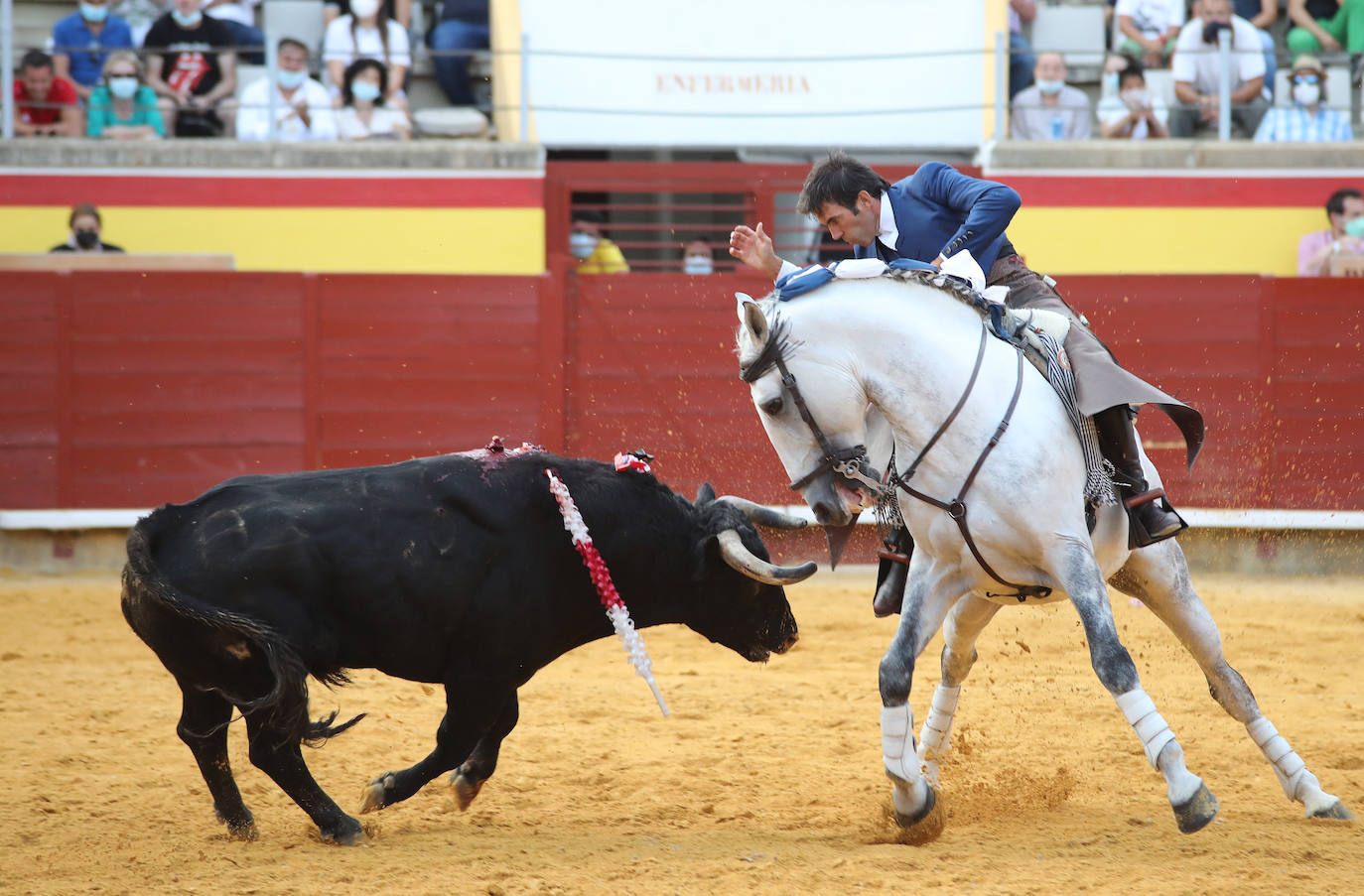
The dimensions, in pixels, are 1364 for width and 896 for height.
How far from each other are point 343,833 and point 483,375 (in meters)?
5.21

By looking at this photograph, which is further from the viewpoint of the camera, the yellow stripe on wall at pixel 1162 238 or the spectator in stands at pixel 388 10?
the spectator in stands at pixel 388 10

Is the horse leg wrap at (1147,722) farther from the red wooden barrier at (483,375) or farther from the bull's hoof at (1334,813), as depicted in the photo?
the red wooden barrier at (483,375)

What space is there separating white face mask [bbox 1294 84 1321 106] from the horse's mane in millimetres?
7173

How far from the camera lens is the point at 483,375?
28.5 ft

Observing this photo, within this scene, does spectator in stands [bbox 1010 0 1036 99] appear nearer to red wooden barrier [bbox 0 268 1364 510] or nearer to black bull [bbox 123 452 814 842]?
red wooden barrier [bbox 0 268 1364 510]

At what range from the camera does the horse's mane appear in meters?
3.37

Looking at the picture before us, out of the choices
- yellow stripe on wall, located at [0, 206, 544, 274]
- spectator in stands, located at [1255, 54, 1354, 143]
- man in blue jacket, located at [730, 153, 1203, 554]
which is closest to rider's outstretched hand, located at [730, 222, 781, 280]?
man in blue jacket, located at [730, 153, 1203, 554]

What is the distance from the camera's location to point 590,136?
31.9 ft

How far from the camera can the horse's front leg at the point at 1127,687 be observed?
3.33 metres

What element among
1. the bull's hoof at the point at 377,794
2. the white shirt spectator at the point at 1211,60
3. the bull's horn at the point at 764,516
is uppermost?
the white shirt spectator at the point at 1211,60

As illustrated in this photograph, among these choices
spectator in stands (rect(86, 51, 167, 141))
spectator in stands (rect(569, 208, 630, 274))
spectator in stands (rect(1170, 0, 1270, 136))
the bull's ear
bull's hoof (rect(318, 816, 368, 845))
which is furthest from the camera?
spectator in stands (rect(1170, 0, 1270, 136))

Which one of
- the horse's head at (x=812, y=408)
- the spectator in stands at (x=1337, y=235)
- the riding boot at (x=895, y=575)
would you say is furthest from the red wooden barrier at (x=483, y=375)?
the horse's head at (x=812, y=408)

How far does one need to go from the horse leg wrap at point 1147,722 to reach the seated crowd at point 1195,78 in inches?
264

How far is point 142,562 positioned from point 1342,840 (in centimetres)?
299
